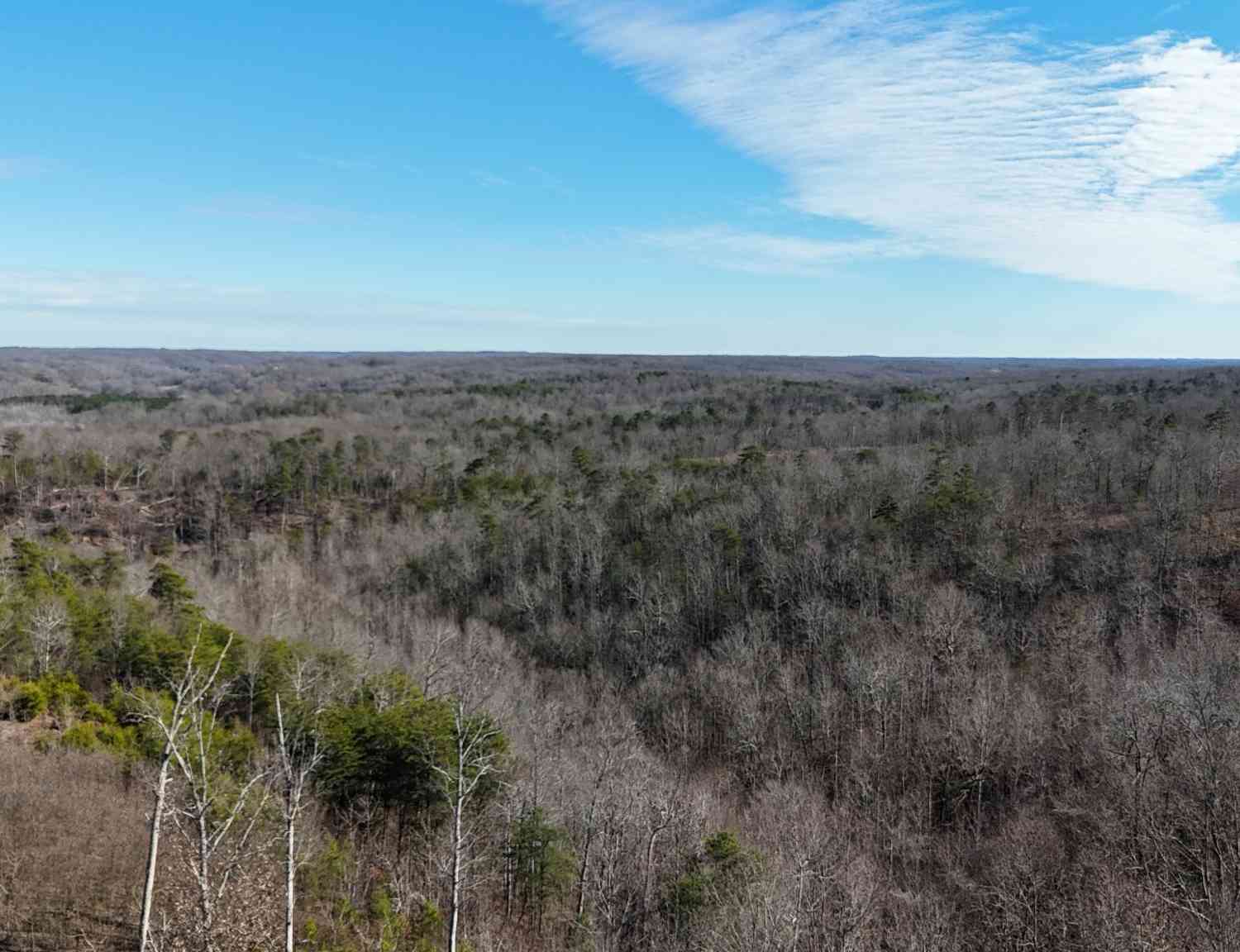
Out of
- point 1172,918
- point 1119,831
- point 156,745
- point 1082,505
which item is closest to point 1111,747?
point 1119,831

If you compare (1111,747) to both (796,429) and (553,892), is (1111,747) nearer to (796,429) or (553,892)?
(553,892)

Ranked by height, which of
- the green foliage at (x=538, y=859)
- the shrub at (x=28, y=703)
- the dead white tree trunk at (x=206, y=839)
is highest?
the dead white tree trunk at (x=206, y=839)

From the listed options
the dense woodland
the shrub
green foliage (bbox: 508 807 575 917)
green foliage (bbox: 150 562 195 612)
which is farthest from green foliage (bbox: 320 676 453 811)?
green foliage (bbox: 150 562 195 612)

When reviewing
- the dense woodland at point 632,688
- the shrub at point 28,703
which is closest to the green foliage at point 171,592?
the dense woodland at point 632,688

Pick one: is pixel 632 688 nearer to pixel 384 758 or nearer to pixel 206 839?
pixel 384 758

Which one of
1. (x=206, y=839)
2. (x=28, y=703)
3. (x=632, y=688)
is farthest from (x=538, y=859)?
(x=632, y=688)

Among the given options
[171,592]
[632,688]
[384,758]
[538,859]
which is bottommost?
[632,688]

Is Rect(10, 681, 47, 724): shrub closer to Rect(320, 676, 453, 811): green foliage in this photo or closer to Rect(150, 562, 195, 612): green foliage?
Rect(320, 676, 453, 811): green foliage

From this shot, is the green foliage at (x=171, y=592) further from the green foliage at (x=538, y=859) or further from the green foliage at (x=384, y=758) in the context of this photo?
the green foliage at (x=538, y=859)
